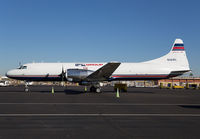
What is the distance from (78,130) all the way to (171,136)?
329 cm

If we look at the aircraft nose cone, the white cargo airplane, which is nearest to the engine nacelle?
the white cargo airplane

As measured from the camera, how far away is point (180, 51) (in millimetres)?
34281

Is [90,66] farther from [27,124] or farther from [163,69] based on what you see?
[27,124]

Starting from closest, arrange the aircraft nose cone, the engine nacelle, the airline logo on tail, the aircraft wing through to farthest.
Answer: the aircraft wing < the engine nacelle < the aircraft nose cone < the airline logo on tail

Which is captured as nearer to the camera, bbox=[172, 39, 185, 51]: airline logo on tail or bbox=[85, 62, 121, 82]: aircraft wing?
bbox=[85, 62, 121, 82]: aircraft wing

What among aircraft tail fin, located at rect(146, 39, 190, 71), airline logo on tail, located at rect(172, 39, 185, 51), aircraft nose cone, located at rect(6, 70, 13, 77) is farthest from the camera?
airline logo on tail, located at rect(172, 39, 185, 51)

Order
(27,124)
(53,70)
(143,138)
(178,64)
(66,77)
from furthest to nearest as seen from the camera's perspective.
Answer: (178,64), (53,70), (66,77), (27,124), (143,138)

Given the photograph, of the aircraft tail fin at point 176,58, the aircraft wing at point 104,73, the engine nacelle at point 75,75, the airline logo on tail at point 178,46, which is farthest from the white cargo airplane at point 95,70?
the airline logo on tail at point 178,46

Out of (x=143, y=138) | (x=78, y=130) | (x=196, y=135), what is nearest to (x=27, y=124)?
(x=78, y=130)

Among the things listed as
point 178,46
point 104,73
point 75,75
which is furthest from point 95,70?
point 178,46

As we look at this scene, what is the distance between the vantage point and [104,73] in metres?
28.9

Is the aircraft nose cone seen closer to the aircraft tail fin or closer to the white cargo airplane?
the white cargo airplane

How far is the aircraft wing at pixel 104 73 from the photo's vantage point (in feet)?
89.8

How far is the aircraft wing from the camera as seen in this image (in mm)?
27381
